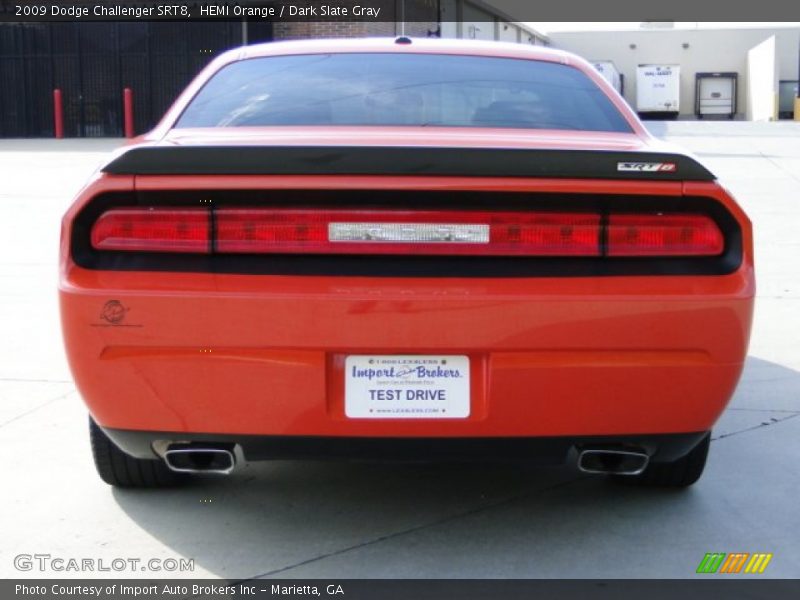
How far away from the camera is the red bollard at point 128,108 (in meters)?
27.0

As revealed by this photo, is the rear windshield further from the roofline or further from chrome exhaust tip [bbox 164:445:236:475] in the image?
the roofline

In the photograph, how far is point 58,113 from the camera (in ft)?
90.6

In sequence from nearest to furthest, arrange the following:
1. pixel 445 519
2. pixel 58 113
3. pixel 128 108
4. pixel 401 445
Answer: pixel 401 445, pixel 445 519, pixel 128 108, pixel 58 113

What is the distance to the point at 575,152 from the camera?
3.00 m

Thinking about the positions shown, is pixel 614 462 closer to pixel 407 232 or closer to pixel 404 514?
pixel 404 514

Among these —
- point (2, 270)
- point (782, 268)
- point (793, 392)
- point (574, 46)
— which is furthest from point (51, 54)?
point (574, 46)

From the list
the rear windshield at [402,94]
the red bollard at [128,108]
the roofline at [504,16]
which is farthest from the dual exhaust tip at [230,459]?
the roofline at [504,16]

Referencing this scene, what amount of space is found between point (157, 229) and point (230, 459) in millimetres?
687

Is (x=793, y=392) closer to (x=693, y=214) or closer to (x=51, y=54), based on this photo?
(x=693, y=214)

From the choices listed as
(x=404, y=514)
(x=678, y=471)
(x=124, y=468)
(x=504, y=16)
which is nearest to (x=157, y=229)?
(x=124, y=468)

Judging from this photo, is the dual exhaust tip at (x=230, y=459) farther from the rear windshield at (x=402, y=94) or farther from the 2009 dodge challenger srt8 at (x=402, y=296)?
the rear windshield at (x=402, y=94)

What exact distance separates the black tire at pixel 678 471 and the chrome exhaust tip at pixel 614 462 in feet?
1.70

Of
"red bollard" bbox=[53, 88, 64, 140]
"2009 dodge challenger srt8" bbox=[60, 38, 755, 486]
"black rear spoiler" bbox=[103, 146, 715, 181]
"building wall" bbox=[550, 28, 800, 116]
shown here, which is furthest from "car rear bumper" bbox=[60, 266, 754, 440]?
"building wall" bbox=[550, 28, 800, 116]

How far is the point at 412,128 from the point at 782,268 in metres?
6.06
